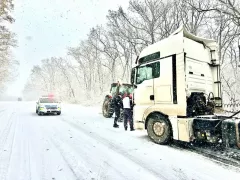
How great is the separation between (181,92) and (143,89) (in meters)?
1.62

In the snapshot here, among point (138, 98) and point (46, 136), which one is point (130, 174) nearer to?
point (138, 98)

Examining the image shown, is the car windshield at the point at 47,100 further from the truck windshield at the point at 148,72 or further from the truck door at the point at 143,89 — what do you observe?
the truck windshield at the point at 148,72

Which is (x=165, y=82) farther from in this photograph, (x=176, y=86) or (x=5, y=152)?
(x=5, y=152)

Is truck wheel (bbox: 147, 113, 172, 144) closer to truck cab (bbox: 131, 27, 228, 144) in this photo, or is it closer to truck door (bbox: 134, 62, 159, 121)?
truck cab (bbox: 131, 27, 228, 144)

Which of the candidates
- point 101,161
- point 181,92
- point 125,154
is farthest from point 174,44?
point 101,161

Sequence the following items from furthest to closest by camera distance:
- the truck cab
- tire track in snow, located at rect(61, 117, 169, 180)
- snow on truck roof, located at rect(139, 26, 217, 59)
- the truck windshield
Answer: the truck windshield
snow on truck roof, located at rect(139, 26, 217, 59)
the truck cab
tire track in snow, located at rect(61, 117, 169, 180)

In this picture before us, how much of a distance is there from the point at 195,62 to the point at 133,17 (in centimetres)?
1725

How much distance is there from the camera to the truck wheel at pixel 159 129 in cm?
674

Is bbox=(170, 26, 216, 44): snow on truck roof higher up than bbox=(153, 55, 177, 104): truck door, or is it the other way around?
bbox=(170, 26, 216, 44): snow on truck roof

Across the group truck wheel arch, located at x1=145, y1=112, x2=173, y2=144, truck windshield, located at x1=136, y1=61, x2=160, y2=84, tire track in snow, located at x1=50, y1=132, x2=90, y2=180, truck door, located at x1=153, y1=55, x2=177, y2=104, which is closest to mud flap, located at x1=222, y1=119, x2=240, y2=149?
truck door, located at x1=153, y1=55, x2=177, y2=104

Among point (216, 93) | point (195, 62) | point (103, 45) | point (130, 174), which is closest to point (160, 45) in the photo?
point (195, 62)

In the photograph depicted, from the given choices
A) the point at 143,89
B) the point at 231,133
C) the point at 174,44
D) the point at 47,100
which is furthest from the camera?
the point at 47,100

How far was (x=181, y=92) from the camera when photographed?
633 cm

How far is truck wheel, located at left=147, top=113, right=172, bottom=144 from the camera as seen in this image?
6.74 metres
